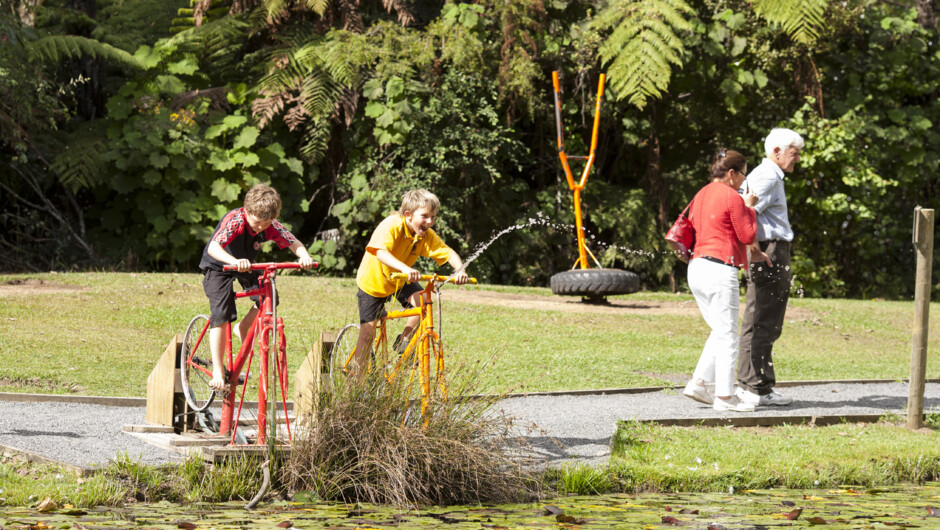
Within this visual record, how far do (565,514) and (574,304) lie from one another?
1049cm

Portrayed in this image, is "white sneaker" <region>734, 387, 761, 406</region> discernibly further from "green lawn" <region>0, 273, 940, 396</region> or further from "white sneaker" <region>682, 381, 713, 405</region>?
"green lawn" <region>0, 273, 940, 396</region>

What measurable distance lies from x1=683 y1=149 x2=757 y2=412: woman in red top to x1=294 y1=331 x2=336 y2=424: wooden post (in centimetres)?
293

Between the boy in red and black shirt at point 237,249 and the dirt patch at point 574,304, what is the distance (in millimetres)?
8504

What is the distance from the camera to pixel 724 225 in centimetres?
800

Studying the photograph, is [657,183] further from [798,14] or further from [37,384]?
[37,384]

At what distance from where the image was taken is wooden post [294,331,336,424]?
5.71 metres

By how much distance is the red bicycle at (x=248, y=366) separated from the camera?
5758mm

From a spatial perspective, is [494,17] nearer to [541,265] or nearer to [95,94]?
[541,265]

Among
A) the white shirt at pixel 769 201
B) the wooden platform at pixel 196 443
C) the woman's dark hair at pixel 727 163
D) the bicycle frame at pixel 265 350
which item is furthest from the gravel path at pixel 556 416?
the woman's dark hair at pixel 727 163

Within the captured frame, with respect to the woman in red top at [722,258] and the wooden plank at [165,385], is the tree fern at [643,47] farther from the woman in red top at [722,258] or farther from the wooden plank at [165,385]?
the wooden plank at [165,385]

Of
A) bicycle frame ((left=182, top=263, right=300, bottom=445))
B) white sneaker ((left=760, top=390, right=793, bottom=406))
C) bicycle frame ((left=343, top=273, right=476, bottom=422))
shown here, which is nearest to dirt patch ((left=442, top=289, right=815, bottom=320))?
white sneaker ((left=760, top=390, right=793, bottom=406))

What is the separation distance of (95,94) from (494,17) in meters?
7.22

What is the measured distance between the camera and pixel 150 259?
18828 millimetres

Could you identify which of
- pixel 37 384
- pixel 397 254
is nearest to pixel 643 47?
pixel 37 384
